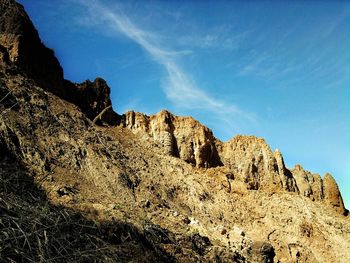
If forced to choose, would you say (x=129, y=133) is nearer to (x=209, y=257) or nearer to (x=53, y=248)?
(x=209, y=257)

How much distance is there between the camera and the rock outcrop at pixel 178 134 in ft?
128

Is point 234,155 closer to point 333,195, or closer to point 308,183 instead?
point 308,183

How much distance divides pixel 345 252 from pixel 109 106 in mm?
21914

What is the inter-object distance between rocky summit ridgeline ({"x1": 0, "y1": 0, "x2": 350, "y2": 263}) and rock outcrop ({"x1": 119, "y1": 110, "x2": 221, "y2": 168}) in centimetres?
9

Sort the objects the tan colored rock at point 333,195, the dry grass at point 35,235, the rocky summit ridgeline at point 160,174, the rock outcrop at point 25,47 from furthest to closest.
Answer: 1. the tan colored rock at point 333,195
2. the rock outcrop at point 25,47
3. the rocky summit ridgeline at point 160,174
4. the dry grass at point 35,235

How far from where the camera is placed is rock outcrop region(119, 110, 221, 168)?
3891 centimetres

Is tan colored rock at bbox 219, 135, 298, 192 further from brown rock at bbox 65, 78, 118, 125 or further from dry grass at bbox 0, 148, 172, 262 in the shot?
dry grass at bbox 0, 148, 172, 262

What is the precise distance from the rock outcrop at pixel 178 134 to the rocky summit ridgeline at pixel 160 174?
0.31 ft

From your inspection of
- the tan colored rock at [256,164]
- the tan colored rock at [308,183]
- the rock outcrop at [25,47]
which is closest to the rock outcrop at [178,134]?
the tan colored rock at [256,164]

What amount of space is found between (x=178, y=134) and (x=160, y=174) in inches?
278

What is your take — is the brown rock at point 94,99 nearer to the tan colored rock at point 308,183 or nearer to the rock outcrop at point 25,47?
the rock outcrop at point 25,47

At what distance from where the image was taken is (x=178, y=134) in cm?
4038

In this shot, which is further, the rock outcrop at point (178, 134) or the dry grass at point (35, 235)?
the rock outcrop at point (178, 134)

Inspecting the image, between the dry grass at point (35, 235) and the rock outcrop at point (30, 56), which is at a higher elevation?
the rock outcrop at point (30, 56)
